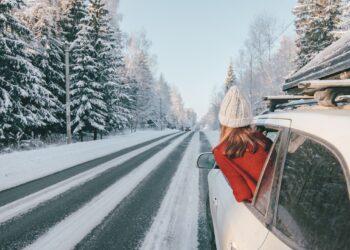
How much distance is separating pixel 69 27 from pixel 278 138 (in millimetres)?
27471

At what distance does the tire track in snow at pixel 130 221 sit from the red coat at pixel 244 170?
2478 millimetres

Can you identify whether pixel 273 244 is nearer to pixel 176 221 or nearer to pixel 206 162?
pixel 206 162

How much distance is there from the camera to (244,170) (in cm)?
223

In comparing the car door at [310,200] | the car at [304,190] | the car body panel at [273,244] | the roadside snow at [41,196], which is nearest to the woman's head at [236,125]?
the car at [304,190]

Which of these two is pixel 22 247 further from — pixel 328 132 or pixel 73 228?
pixel 328 132

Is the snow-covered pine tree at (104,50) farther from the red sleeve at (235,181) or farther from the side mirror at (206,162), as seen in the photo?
the red sleeve at (235,181)

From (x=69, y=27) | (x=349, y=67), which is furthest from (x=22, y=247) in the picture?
(x=69, y=27)

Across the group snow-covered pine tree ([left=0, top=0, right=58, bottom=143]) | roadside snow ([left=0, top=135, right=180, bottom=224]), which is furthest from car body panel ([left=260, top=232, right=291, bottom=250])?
snow-covered pine tree ([left=0, top=0, right=58, bottom=143])

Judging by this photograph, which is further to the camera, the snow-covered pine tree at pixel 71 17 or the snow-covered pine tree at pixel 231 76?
the snow-covered pine tree at pixel 231 76

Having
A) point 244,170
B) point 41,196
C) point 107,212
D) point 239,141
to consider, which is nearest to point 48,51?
point 41,196

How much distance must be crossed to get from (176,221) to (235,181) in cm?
337

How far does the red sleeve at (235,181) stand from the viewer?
2.14m

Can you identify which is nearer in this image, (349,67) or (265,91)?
(349,67)

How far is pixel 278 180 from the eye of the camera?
1.77 m
